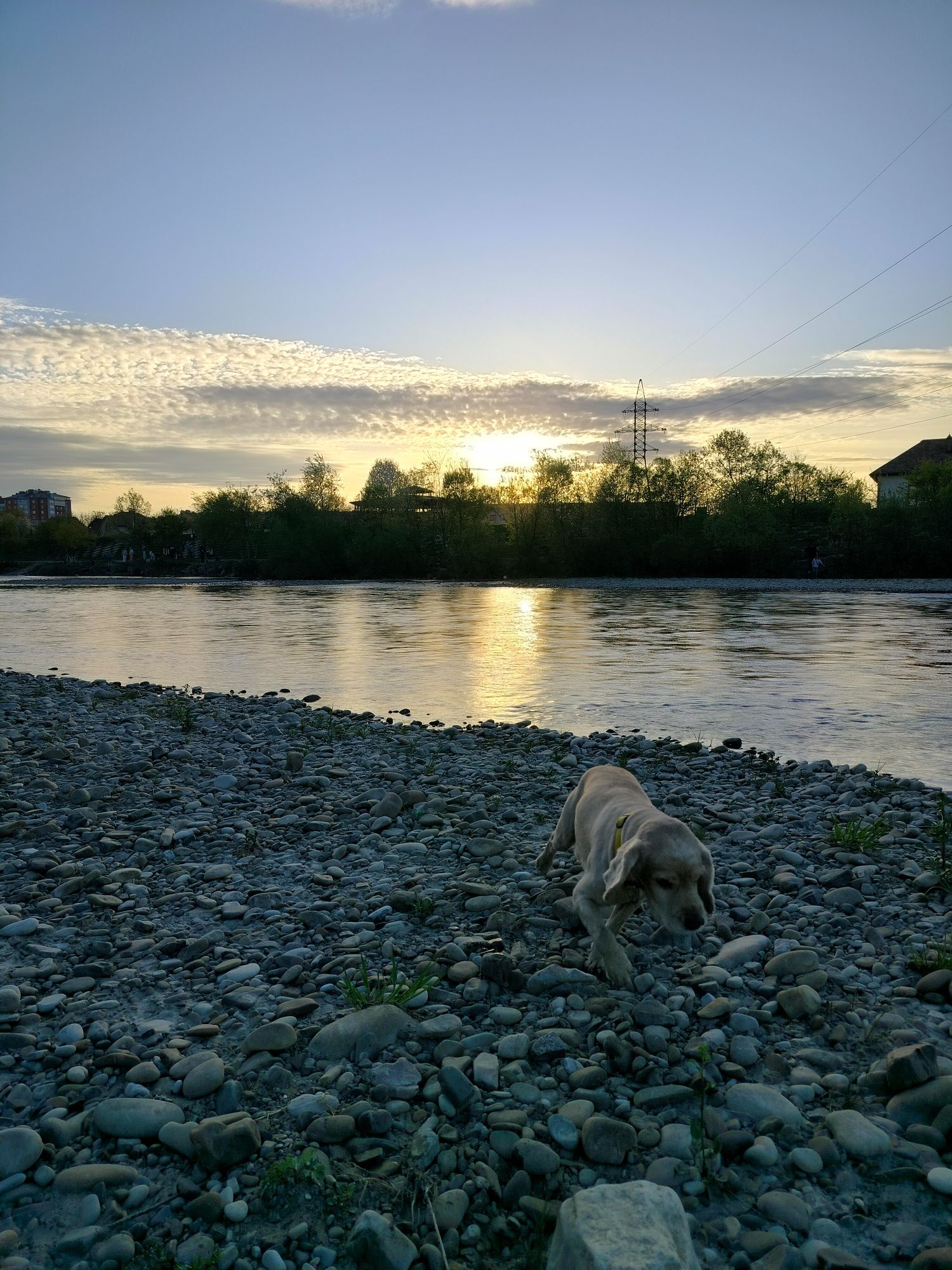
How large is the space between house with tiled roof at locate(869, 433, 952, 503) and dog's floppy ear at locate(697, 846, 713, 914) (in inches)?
4066

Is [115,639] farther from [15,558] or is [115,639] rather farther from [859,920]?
[15,558]

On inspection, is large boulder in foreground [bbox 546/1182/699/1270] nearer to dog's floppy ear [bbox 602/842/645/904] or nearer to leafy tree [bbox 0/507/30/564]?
dog's floppy ear [bbox 602/842/645/904]

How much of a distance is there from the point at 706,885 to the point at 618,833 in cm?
52

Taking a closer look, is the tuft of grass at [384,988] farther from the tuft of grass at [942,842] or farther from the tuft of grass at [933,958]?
the tuft of grass at [942,842]

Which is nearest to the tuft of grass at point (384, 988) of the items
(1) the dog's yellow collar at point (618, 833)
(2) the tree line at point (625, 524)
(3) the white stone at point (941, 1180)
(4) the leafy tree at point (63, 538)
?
(1) the dog's yellow collar at point (618, 833)

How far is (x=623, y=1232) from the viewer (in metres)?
2.44

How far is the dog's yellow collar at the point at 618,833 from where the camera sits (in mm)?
4488

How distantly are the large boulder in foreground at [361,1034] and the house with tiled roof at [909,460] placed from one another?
4108 inches

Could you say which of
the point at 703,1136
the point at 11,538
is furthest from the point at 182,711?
the point at 11,538

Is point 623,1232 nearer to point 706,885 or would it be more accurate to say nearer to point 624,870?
point 624,870

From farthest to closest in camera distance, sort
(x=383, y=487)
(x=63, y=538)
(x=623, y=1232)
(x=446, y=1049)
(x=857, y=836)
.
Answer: (x=63, y=538) < (x=383, y=487) < (x=857, y=836) < (x=446, y=1049) < (x=623, y=1232)

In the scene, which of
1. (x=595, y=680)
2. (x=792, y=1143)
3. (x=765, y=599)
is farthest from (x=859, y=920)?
(x=765, y=599)

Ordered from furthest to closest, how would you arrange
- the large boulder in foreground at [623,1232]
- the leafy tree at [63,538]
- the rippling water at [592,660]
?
the leafy tree at [63,538] < the rippling water at [592,660] < the large boulder in foreground at [623,1232]

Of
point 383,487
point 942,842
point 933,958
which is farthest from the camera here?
point 383,487
